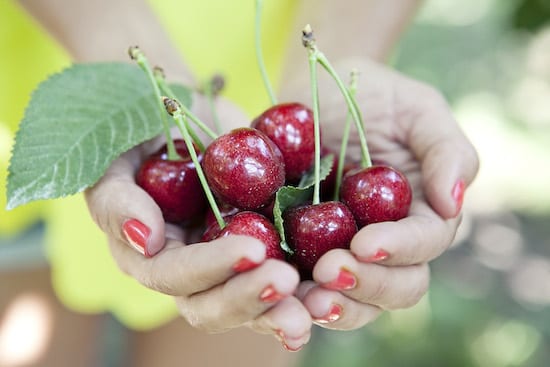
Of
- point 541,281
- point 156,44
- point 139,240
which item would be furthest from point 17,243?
point 541,281

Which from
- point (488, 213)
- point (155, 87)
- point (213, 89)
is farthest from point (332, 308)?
point (488, 213)

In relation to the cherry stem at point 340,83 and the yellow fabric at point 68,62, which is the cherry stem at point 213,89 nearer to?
the cherry stem at point 340,83

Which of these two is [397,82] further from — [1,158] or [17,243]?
[17,243]

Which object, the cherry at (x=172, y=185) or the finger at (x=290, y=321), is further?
the cherry at (x=172, y=185)

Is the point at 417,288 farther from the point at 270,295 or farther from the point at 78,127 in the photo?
the point at 78,127

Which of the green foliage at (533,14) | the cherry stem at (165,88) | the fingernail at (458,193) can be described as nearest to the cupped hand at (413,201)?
the fingernail at (458,193)

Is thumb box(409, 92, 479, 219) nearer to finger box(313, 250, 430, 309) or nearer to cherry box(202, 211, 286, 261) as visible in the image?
finger box(313, 250, 430, 309)
